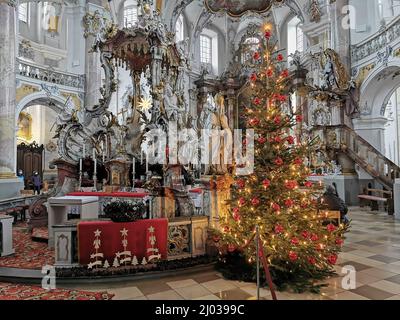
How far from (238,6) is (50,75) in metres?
11.0

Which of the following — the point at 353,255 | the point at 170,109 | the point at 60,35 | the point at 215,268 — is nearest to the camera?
the point at 215,268

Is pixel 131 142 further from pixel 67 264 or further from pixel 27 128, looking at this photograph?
pixel 27 128

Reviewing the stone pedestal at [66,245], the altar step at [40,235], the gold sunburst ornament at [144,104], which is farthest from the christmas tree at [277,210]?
the gold sunburst ornament at [144,104]

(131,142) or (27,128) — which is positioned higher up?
(27,128)

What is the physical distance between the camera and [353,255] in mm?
4875

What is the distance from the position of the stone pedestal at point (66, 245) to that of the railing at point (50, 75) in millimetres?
11148

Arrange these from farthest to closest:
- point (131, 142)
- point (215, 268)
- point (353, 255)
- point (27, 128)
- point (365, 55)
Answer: point (27, 128) < point (365, 55) < point (131, 142) < point (353, 255) < point (215, 268)

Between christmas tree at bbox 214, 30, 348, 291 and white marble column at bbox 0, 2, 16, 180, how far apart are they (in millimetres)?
8840

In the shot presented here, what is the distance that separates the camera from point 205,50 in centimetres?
2145

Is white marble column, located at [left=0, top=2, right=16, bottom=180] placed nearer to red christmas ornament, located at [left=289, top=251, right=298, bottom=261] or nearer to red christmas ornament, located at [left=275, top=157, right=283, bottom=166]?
red christmas ornament, located at [left=275, top=157, right=283, bottom=166]

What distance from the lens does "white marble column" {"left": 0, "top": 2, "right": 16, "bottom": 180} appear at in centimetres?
988

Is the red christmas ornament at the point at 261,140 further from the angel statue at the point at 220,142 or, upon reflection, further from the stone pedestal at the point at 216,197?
the stone pedestal at the point at 216,197

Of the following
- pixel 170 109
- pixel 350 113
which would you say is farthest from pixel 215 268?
pixel 350 113
